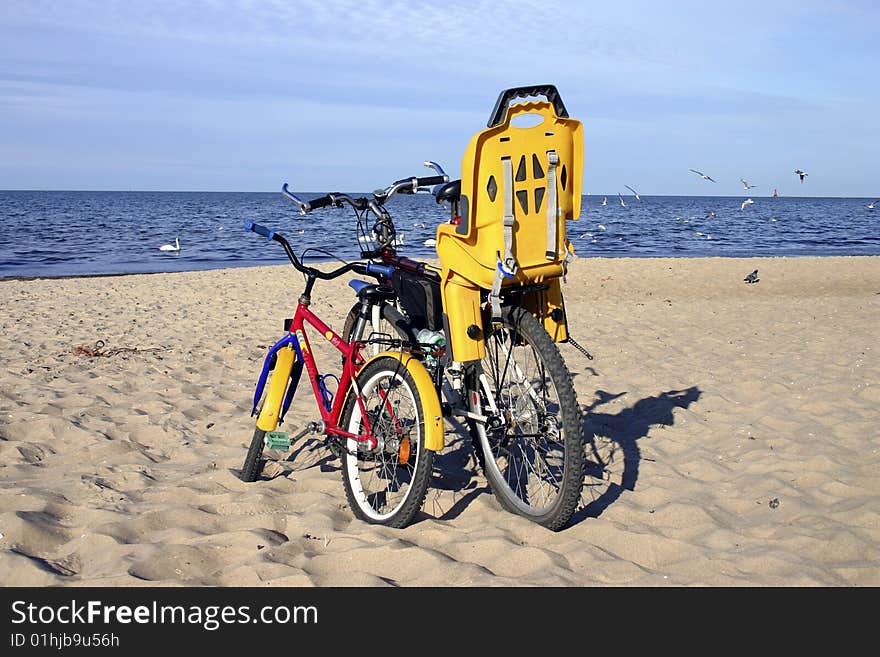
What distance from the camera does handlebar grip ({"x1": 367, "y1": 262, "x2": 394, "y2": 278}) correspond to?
420 cm

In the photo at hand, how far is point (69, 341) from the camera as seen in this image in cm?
841

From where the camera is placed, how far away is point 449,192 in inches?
154

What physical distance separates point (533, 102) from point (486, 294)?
942 mm

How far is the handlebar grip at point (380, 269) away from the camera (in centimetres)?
420

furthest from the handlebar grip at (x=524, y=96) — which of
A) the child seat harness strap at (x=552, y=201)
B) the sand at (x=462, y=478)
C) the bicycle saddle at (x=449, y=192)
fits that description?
the sand at (x=462, y=478)

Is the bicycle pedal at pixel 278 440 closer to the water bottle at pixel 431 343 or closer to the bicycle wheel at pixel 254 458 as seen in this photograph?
the bicycle wheel at pixel 254 458

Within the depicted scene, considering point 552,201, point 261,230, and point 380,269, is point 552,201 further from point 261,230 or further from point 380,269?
point 261,230

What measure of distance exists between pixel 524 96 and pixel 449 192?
63 centimetres

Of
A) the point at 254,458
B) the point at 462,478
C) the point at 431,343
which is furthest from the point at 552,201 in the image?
the point at 254,458

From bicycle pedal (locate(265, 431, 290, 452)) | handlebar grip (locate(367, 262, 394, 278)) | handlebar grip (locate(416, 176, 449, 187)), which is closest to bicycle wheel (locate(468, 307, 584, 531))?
handlebar grip (locate(367, 262, 394, 278))

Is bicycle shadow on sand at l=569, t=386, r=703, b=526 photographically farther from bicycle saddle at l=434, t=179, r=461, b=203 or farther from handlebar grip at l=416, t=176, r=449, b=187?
handlebar grip at l=416, t=176, r=449, b=187

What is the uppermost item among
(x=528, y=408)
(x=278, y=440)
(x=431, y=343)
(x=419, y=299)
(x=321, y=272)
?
(x=321, y=272)
